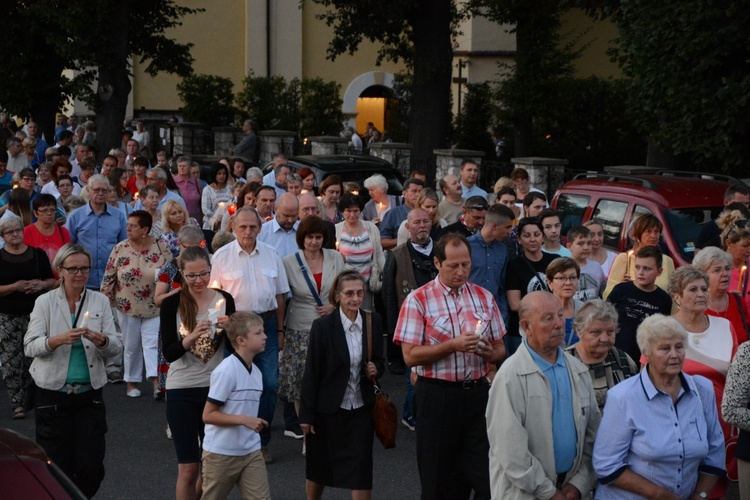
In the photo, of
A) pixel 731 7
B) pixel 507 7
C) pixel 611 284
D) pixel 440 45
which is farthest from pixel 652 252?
pixel 507 7

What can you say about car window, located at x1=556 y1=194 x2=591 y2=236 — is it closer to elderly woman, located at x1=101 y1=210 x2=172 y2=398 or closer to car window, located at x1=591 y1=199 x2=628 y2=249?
car window, located at x1=591 y1=199 x2=628 y2=249

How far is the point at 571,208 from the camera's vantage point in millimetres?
12961

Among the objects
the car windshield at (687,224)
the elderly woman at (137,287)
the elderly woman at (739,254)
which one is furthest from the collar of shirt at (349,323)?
the car windshield at (687,224)

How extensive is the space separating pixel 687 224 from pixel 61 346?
22.7ft

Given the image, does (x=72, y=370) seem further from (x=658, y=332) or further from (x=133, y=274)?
(x=658, y=332)

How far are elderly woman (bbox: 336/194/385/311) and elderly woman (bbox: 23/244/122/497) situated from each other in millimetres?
3620

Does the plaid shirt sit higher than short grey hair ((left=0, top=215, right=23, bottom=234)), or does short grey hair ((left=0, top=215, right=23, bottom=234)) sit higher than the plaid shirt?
short grey hair ((left=0, top=215, right=23, bottom=234))

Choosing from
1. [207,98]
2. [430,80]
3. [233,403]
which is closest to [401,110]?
[207,98]

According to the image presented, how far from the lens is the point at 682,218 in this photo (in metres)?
11.8

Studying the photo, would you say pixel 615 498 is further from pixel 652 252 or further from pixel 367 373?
pixel 652 252

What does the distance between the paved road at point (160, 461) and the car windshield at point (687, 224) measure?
→ 3309 mm

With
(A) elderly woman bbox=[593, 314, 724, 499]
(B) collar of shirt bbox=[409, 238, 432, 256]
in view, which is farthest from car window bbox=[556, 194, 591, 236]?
(A) elderly woman bbox=[593, 314, 724, 499]

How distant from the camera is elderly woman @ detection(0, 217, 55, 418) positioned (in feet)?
32.4

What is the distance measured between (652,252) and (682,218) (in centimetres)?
370
